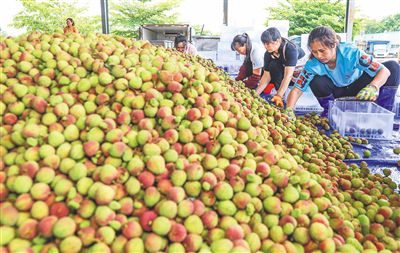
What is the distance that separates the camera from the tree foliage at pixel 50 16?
52.3ft

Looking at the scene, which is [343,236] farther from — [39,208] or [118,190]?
[39,208]

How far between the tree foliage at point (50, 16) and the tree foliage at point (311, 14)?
9.15 m

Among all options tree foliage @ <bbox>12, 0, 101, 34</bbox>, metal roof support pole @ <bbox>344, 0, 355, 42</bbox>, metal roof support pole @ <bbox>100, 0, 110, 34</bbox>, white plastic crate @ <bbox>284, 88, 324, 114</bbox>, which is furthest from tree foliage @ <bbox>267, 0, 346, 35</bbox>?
white plastic crate @ <bbox>284, 88, 324, 114</bbox>

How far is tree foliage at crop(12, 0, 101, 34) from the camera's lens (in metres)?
15.9

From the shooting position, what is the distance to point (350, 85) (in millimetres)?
3348

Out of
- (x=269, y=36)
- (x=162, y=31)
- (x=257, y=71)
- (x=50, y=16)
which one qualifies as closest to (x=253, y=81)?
(x=257, y=71)

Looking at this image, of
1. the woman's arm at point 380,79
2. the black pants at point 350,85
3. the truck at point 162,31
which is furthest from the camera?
the truck at point 162,31

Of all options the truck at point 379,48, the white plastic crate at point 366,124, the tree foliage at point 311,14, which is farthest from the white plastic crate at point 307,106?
the tree foliage at point 311,14

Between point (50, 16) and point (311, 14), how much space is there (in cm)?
1227

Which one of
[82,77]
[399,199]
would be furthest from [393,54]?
[82,77]

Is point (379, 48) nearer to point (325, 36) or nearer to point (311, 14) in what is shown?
point (311, 14)

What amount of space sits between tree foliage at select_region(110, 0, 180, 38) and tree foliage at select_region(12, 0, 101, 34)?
991 millimetres

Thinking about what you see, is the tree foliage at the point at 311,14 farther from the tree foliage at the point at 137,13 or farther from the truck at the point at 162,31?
the truck at the point at 162,31

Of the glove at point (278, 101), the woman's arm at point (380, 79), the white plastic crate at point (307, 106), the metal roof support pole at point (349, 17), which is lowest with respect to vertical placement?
the white plastic crate at point (307, 106)
